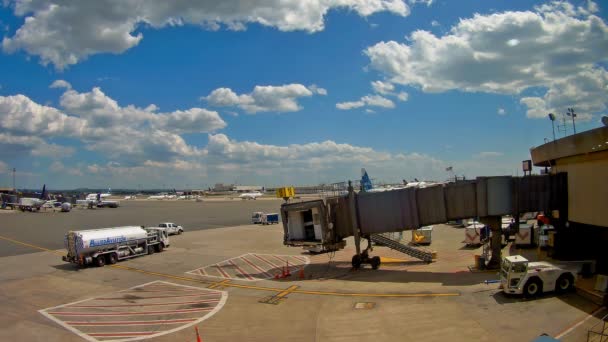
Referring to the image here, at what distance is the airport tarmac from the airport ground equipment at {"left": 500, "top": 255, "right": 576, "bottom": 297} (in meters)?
0.58

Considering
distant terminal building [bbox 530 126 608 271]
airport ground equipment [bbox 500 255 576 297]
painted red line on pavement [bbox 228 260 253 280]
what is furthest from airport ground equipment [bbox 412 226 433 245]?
airport ground equipment [bbox 500 255 576 297]

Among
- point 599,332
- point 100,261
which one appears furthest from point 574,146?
point 100,261

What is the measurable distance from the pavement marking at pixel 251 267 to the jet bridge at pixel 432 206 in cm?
448

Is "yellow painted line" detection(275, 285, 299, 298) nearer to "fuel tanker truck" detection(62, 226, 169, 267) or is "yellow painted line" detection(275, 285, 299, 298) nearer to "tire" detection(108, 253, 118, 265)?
"tire" detection(108, 253, 118, 265)

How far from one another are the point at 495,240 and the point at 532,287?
989cm

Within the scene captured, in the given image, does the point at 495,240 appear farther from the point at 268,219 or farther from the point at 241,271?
the point at 268,219

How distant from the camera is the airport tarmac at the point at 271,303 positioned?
64.8 feet

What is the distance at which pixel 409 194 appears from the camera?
3416cm

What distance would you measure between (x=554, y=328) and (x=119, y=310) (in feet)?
82.5

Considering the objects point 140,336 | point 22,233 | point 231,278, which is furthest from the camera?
point 22,233

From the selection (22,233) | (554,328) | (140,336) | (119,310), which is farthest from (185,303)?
(22,233)

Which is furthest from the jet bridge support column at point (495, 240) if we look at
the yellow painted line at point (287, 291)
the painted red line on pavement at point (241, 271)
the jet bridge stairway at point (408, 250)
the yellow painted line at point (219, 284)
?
the yellow painted line at point (219, 284)

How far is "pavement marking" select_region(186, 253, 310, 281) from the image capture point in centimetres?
3491

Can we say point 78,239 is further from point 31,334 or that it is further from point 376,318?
point 376,318
